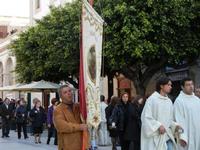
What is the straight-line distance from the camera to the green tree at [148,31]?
69.1ft

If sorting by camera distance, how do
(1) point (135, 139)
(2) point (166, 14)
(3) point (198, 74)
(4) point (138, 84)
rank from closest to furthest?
(1) point (135, 139) < (2) point (166, 14) < (4) point (138, 84) < (3) point (198, 74)

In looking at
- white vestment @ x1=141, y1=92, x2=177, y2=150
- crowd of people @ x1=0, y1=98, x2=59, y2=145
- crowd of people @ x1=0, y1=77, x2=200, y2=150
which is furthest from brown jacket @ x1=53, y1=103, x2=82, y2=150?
crowd of people @ x1=0, y1=98, x2=59, y2=145

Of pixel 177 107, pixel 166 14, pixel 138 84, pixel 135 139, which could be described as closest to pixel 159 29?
pixel 166 14

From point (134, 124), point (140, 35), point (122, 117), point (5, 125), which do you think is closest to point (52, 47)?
point (5, 125)

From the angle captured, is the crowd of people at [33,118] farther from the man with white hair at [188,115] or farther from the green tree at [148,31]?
the man with white hair at [188,115]

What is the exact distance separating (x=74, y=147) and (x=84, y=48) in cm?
125

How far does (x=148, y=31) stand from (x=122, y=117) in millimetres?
8471

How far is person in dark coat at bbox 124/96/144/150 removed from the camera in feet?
41.8

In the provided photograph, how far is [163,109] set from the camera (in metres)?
8.69

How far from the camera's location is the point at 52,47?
2555 cm

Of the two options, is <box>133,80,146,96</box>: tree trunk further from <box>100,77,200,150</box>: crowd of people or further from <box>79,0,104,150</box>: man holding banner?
<box>79,0,104,150</box>: man holding banner

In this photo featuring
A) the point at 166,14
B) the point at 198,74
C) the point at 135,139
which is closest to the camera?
the point at 135,139

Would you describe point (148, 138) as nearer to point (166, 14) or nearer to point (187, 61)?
point (166, 14)

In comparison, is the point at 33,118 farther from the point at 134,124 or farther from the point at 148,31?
the point at 134,124
